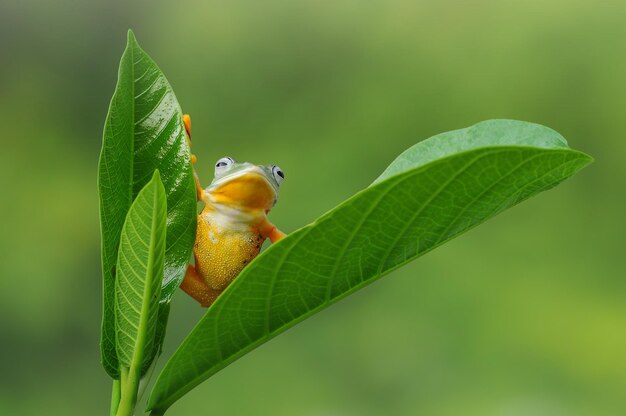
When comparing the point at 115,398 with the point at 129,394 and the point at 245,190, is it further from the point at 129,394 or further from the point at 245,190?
the point at 245,190

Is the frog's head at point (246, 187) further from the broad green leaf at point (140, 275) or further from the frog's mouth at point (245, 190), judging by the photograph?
the broad green leaf at point (140, 275)

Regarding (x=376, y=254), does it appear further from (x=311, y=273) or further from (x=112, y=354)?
(x=112, y=354)

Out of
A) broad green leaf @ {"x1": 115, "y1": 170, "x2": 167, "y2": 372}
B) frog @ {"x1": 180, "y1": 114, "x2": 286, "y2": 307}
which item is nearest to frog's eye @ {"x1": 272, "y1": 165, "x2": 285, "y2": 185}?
frog @ {"x1": 180, "y1": 114, "x2": 286, "y2": 307}

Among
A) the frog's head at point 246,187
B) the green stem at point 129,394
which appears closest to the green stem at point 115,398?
the green stem at point 129,394

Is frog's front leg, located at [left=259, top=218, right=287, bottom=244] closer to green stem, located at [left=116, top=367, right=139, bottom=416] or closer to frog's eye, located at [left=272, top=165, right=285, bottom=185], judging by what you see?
frog's eye, located at [left=272, top=165, right=285, bottom=185]

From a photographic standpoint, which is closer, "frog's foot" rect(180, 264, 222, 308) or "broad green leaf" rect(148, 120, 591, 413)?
"broad green leaf" rect(148, 120, 591, 413)

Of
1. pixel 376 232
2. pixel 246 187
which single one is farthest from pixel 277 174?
pixel 376 232
